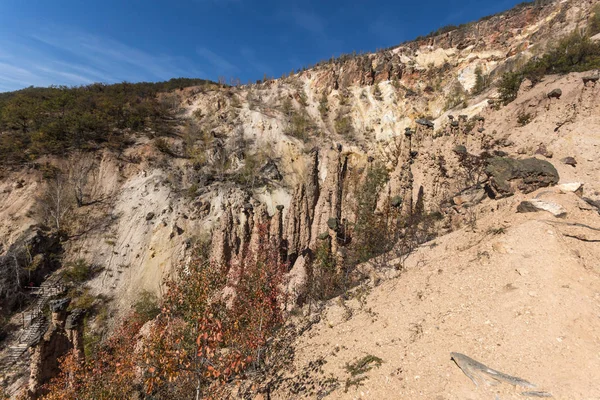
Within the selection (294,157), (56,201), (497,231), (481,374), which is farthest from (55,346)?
(294,157)

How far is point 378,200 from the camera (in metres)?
22.1

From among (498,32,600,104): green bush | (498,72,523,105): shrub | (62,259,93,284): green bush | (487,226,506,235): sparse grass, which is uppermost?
(498,32,600,104): green bush

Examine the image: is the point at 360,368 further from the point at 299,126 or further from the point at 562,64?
the point at 299,126

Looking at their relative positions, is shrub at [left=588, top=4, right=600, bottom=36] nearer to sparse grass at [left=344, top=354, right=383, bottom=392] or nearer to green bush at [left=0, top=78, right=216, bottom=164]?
sparse grass at [left=344, top=354, right=383, bottom=392]

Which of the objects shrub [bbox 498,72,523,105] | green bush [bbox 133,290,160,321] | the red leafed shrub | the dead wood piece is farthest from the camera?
shrub [bbox 498,72,523,105]

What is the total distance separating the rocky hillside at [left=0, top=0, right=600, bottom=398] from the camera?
327 inches

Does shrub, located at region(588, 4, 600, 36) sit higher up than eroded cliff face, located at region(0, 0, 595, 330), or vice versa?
shrub, located at region(588, 4, 600, 36)

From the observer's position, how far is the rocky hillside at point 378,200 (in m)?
8.30

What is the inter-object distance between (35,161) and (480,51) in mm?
55183

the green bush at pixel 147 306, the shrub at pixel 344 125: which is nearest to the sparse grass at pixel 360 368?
the green bush at pixel 147 306

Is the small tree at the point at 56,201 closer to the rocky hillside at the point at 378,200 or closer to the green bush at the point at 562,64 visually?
the rocky hillside at the point at 378,200

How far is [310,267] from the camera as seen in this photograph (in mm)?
17719

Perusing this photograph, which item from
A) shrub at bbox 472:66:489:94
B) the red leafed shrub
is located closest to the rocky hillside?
shrub at bbox 472:66:489:94

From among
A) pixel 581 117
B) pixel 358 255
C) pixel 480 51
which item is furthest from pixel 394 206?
pixel 480 51
